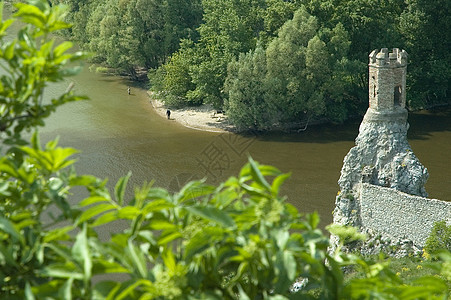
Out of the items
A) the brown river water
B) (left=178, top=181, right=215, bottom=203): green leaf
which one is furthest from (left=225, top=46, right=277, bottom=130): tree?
(left=178, top=181, right=215, bottom=203): green leaf

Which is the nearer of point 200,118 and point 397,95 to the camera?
point 397,95

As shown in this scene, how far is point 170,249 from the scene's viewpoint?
13.2ft

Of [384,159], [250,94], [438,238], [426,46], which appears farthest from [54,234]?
[426,46]

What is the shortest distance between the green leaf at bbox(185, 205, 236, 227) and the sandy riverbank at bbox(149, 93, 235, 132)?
38150 mm

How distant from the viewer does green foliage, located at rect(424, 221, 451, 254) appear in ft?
68.2

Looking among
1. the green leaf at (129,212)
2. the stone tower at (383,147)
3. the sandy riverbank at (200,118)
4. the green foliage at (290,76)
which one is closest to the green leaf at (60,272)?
the green leaf at (129,212)

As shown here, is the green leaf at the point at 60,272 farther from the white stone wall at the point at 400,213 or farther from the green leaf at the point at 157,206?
the white stone wall at the point at 400,213

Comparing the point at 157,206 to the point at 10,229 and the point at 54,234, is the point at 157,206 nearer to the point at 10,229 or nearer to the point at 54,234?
the point at 54,234

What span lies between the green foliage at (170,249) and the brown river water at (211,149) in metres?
25.2

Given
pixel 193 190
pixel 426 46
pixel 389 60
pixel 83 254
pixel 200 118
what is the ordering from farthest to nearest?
pixel 200 118, pixel 426 46, pixel 389 60, pixel 193 190, pixel 83 254

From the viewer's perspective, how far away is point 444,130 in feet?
132

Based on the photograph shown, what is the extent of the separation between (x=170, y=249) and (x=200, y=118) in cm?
4065

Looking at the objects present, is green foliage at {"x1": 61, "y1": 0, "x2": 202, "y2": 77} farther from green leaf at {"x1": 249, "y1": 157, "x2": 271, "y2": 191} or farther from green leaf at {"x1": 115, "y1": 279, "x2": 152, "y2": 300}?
green leaf at {"x1": 115, "y1": 279, "x2": 152, "y2": 300}

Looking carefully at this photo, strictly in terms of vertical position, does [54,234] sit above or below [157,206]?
below
